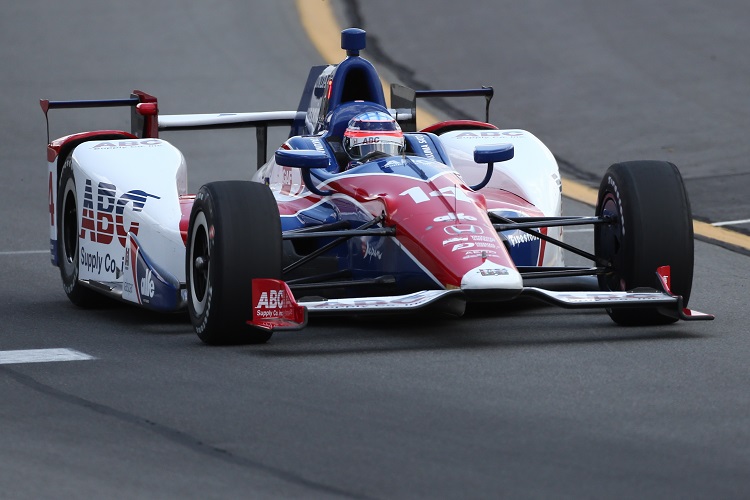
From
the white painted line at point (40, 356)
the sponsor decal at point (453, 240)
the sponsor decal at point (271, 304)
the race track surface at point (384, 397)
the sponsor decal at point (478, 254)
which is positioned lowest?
the white painted line at point (40, 356)

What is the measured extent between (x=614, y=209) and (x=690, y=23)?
15351mm

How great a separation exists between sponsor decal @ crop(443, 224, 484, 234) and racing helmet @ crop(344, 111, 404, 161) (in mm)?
1335

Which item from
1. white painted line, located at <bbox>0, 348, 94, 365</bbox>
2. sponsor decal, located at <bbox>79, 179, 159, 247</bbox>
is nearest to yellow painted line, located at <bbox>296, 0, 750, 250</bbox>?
sponsor decal, located at <bbox>79, 179, 159, 247</bbox>

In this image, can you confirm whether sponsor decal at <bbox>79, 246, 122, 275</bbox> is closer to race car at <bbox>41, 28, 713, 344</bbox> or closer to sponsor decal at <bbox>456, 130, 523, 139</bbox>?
race car at <bbox>41, 28, 713, 344</bbox>

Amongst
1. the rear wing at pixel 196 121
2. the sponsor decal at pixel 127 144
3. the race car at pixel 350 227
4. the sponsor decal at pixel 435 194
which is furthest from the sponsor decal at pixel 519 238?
the sponsor decal at pixel 127 144

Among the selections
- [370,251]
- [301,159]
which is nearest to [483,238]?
[370,251]

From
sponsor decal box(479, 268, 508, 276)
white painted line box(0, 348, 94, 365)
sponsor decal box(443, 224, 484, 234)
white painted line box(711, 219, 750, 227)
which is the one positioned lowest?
white painted line box(0, 348, 94, 365)

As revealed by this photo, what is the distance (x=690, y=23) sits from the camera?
2464 centimetres

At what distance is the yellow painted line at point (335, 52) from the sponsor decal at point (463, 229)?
488cm

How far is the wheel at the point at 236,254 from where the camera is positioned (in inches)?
346

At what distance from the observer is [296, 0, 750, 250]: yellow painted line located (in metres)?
13.8

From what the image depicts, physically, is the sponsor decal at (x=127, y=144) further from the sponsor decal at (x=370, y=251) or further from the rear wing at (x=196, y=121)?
the sponsor decal at (x=370, y=251)

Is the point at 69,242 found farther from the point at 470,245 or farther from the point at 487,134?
the point at 470,245

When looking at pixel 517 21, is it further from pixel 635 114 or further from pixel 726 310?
pixel 726 310
